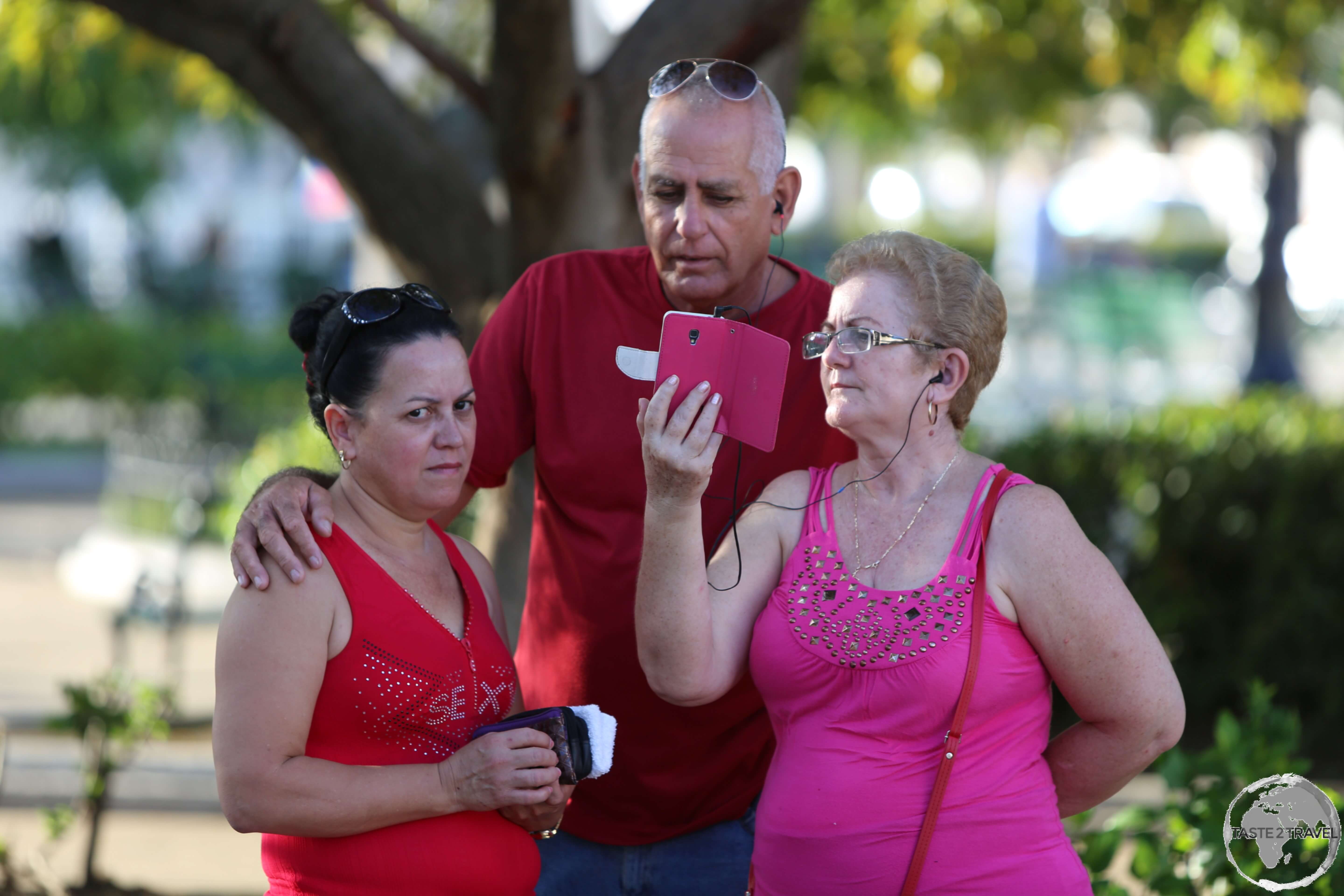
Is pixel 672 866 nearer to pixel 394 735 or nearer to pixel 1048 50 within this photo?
pixel 394 735

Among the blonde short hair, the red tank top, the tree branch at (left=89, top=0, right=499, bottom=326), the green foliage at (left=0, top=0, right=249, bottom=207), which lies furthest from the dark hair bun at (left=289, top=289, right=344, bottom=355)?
the green foliage at (left=0, top=0, right=249, bottom=207)

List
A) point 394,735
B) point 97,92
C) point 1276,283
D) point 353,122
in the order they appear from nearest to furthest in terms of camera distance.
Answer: point 394,735 → point 353,122 → point 1276,283 → point 97,92

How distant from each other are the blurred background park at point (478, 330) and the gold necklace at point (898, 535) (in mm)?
1460

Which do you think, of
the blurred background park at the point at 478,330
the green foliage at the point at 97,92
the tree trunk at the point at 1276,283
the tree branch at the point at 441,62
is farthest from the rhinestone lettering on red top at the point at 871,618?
the tree trunk at the point at 1276,283

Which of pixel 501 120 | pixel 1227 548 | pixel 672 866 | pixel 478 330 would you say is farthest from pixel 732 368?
pixel 1227 548

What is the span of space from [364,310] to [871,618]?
0.99m

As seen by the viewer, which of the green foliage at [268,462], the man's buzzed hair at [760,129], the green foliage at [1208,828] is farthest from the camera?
the green foliage at [268,462]

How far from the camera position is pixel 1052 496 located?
2.27 meters

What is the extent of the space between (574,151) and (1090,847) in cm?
250

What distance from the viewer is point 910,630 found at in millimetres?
2197

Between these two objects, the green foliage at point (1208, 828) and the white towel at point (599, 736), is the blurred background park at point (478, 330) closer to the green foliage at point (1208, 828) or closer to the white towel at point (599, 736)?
the green foliage at point (1208, 828)

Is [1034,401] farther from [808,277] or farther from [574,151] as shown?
[808,277]

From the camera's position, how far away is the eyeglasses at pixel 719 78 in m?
2.56

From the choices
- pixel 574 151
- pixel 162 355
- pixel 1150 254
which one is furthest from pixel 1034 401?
pixel 1150 254
